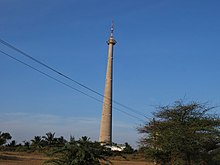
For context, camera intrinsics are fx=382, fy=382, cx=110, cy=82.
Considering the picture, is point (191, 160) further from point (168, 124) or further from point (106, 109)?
point (106, 109)

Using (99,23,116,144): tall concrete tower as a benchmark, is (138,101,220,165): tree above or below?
below

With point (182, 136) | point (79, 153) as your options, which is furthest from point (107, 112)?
point (79, 153)

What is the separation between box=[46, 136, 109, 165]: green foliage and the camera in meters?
11.8

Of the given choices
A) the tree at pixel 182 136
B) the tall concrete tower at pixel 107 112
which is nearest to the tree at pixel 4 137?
the tall concrete tower at pixel 107 112

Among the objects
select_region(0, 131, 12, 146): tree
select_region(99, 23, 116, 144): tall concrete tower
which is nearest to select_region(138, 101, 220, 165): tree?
select_region(0, 131, 12, 146): tree

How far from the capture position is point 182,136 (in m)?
21.7

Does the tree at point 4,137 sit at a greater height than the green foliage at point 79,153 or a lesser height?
greater

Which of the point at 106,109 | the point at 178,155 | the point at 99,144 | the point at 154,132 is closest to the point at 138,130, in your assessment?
the point at 154,132

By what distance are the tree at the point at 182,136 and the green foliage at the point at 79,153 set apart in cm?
1034

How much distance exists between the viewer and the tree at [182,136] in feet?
71.9

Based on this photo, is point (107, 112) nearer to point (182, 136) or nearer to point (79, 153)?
point (182, 136)

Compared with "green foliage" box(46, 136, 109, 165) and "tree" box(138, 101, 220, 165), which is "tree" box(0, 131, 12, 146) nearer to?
"tree" box(138, 101, 220, 165)

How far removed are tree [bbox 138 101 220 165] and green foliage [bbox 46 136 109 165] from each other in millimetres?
10344

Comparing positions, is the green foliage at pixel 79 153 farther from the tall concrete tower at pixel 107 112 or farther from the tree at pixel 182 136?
the tall concrete tower at pixel 107 112
